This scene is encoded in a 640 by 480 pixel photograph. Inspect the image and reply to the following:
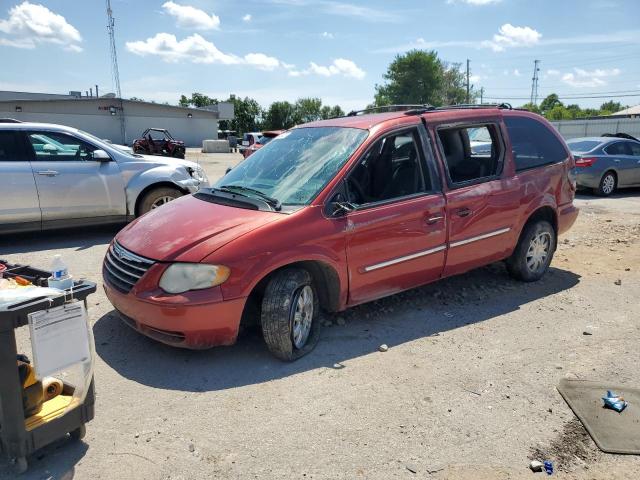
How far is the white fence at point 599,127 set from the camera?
102 feet

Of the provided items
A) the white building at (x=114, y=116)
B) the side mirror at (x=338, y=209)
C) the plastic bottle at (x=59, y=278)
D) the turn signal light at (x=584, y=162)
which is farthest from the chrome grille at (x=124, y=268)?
the white building at (x=114, y=116)

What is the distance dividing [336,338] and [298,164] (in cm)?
153

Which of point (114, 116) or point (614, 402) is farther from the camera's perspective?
point (114, 116)

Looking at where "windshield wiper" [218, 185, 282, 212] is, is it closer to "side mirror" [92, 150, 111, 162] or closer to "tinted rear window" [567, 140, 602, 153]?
"side mirror" [92, 150, 111, 162]

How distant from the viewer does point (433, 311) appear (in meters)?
4.89

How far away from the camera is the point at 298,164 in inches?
174

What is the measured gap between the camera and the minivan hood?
354cm

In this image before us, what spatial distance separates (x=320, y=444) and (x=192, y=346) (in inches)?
47.1

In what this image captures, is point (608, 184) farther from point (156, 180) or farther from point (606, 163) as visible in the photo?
point (156, 180)

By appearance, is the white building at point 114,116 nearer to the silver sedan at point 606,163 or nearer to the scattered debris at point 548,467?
the silver sedan at point 606,163

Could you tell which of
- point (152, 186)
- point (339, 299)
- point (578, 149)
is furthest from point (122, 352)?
point (578, 149)

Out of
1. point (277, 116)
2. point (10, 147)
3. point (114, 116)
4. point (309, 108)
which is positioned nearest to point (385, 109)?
point (10, 147)

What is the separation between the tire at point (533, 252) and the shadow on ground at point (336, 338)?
137 millimetres

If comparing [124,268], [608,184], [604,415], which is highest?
[124,268]
